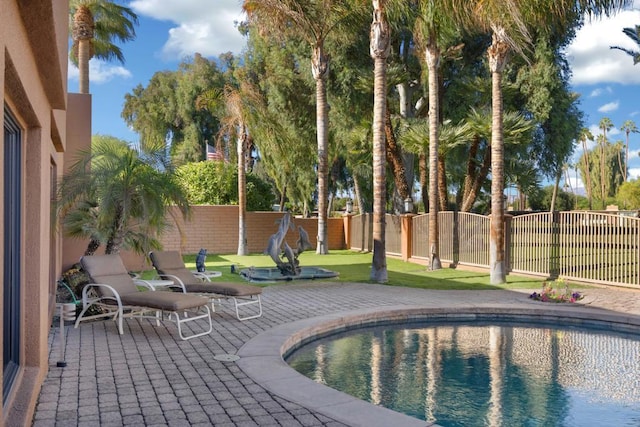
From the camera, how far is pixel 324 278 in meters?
15.8

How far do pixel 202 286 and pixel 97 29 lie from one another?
59.3 ft

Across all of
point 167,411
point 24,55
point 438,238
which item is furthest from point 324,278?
point 24,55

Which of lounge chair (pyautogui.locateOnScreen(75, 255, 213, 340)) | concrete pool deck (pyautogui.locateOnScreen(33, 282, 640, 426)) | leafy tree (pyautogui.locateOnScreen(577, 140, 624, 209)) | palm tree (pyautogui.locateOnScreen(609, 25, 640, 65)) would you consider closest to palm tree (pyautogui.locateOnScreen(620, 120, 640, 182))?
leafy tree (pyautogui.locateOnScreen(577, 140, 624, 209))

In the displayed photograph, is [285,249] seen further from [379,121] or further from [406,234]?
[406,234]

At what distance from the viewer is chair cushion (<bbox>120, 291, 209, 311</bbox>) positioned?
7.66 m

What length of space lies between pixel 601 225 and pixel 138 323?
11.0 m

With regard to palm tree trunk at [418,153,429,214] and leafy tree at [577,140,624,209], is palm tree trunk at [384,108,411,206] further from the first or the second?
leafy tree at [577,140,624,209]

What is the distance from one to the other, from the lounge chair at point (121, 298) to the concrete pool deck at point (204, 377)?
0.83ft

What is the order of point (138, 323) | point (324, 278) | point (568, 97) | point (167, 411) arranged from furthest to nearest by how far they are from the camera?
point (568, 97) < point (324, 278) < point (138, 323) < point (167, 411)

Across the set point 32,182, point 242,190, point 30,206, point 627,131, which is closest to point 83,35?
point 242,190

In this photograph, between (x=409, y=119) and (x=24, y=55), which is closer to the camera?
(x=24, y=55)

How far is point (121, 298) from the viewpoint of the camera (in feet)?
26.9

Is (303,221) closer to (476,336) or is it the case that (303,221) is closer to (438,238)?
(438,238)

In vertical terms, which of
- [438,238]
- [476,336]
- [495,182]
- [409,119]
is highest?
[409,119]
